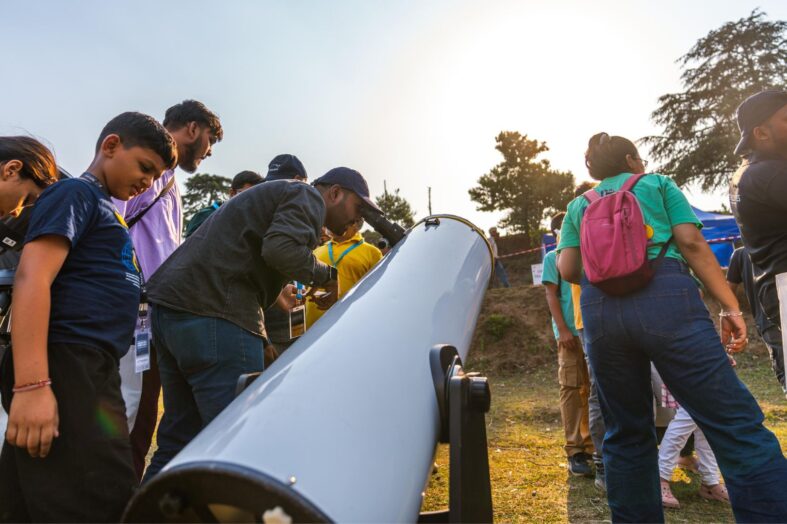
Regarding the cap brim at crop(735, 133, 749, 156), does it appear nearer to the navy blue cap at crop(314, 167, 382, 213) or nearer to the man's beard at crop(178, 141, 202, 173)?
the navy blue cap at crop(314, 167, 382, 213)

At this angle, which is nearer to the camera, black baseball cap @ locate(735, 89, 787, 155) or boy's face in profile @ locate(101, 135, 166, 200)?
boy's face in profile @ locate(101, 135, 166, 200)

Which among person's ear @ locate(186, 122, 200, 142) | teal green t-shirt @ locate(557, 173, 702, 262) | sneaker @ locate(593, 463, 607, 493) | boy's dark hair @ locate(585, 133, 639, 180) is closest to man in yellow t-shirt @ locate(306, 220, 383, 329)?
person's ear @ locate(186, 122, 200, 142)

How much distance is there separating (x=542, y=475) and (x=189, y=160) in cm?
335

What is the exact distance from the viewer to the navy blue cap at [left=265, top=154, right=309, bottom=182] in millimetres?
3234

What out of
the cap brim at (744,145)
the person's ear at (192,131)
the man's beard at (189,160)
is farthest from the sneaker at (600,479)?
the person's ear at (192,131)

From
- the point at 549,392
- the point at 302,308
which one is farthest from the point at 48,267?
the point at 549,392

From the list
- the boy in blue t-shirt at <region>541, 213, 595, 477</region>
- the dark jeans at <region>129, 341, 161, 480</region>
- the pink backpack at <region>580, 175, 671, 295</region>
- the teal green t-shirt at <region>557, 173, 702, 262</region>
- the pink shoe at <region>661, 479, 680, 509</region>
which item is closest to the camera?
the pink backpack at <region>580, 175, 671, 295</region>

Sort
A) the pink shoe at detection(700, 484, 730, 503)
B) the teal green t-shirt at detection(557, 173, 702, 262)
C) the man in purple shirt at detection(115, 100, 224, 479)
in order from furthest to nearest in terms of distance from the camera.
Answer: the pink shoe at detection(700, 484, 730, 503)
the man in purple shirt at detection(115, 100, 224, 479)
the teal green t-shirt at detection(557, 173, 702, 262)

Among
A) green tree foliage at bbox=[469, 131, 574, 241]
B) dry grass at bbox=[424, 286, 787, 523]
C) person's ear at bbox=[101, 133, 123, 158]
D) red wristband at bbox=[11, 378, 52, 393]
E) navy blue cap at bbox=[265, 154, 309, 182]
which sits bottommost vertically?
dry grass at bbox=[424, 286, 787, 523]

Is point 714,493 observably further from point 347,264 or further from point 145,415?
point 145,415

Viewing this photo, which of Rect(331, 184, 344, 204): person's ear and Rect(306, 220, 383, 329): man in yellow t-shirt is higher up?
Rect(331, 184, 344, 204): person's ear

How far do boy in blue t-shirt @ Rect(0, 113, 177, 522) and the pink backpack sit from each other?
1.86 m

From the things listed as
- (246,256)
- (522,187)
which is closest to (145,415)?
(246,256)

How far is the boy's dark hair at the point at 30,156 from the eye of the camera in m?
2.08
